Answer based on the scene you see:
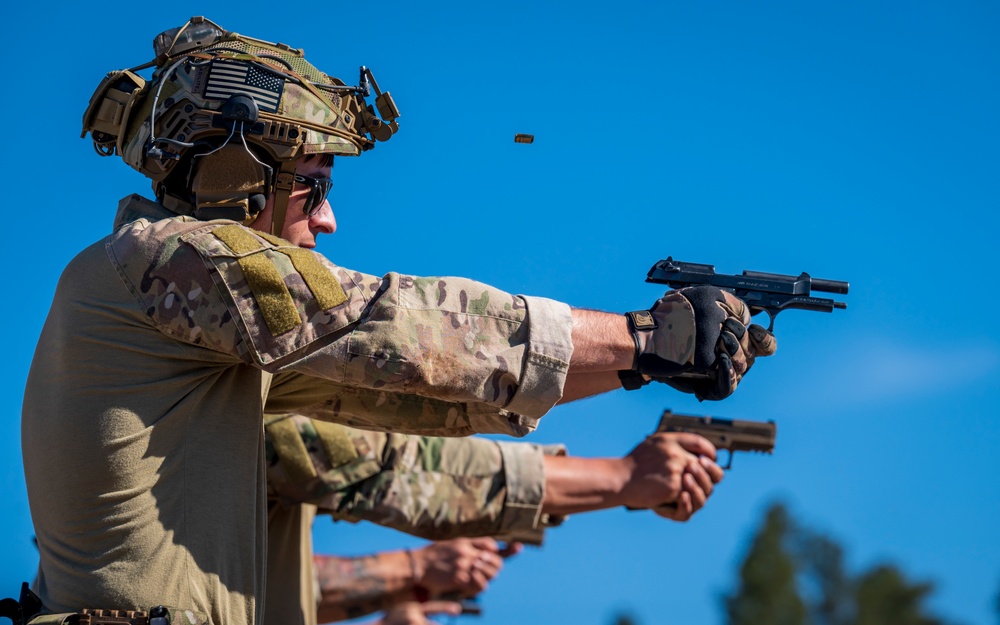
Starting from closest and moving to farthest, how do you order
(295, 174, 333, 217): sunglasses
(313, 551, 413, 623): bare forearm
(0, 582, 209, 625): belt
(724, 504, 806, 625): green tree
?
(0, 582, 209, 625): belt → (295, 174, 333, 217): sunglasses → (313, 551, 413, 623): bare forearm → (724, 504, 806, 625): green tree

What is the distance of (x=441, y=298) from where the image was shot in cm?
553

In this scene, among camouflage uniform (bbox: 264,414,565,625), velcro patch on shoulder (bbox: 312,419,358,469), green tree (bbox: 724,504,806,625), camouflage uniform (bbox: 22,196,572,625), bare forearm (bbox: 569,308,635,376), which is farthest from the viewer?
green tree (bbox: 724,504,806,625)

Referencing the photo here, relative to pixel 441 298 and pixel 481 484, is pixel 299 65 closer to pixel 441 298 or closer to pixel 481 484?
pixel 441 298

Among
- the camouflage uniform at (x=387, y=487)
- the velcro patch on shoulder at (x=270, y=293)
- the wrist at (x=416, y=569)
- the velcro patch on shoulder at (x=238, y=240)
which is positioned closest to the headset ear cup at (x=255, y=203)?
the velcro patch on shoulder at (x=238, y=240)

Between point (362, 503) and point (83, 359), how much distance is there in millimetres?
4481

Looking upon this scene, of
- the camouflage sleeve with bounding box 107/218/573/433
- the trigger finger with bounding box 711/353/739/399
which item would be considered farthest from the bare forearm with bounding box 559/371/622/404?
the trigger finger with bounding box 711/353/739/399

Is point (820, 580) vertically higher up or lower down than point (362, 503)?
higher up

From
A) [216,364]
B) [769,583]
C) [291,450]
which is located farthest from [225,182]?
[769,583]

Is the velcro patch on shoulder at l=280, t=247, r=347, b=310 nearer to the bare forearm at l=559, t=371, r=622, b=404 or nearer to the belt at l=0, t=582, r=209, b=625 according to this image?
the bare forearm at l=559, t=371, r=622, b=404

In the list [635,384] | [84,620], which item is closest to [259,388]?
[84,620]

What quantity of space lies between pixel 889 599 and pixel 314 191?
29.5 meters

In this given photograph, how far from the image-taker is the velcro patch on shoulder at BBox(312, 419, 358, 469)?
9.23 m

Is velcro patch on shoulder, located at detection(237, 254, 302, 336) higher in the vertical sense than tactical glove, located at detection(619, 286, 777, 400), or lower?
lower

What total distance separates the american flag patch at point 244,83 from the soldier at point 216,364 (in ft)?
0.19
